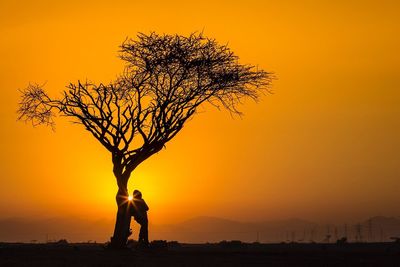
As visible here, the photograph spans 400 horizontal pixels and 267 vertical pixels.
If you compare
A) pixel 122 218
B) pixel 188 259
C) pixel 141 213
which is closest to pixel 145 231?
pixel 141 213

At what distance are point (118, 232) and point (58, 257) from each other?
11.0 meters

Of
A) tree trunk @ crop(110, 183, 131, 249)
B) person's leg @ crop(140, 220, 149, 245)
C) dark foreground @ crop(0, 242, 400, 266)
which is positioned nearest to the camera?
dark foreground @ crop(0, 242, 400, 266)

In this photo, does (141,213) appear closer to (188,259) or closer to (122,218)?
(122,218)

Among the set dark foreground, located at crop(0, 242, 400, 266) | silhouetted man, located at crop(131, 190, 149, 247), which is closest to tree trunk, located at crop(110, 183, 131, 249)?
silhouetted man, located at crop(131, 190, 149, 247)

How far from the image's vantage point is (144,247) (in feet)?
163

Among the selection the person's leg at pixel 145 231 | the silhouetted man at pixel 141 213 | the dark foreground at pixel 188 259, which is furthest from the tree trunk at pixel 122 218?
the dark foreground at pixel 188 259

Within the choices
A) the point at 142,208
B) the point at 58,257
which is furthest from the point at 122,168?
the point at 58,257

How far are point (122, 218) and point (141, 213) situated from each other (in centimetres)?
120

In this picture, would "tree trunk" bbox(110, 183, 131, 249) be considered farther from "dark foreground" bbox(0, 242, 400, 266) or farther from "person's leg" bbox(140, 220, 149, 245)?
"dark foreground" bbox(0, 242, 400, 266)

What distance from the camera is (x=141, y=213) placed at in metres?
50.6

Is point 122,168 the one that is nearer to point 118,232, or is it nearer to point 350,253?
point 118,232

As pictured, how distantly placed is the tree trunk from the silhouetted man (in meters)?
0.45

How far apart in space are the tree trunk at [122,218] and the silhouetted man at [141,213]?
0.45 metres

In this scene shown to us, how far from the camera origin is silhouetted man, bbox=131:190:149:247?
165 feet
